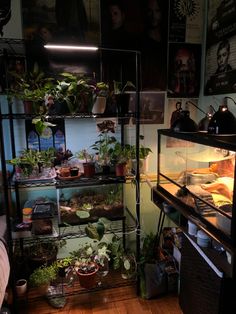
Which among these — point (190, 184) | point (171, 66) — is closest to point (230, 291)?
point (190, 184)

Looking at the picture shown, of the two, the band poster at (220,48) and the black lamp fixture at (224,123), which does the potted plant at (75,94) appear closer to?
the black lamp fixture at (224,123)

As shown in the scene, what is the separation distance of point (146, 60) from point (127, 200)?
1.21 meters

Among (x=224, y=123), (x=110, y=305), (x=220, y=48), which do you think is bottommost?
(x=110, y=305)

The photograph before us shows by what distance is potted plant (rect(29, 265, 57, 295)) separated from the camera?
1918 mm

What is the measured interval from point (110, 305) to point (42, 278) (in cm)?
54

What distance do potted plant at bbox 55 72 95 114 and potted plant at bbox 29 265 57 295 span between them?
120 cm

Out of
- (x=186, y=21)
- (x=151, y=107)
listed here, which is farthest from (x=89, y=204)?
(x=186, y=21)

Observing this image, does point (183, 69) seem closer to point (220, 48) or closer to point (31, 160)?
point (220, 48)

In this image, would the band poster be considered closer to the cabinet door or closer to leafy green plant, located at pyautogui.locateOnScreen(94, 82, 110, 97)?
leafy green plant, located at pyautogui.locateOnScreen(94, 82, 110, 97)

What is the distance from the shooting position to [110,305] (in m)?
1.93

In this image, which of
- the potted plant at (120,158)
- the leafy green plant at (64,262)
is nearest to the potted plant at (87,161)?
the potted plant at (120,158)

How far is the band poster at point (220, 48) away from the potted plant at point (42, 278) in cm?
189

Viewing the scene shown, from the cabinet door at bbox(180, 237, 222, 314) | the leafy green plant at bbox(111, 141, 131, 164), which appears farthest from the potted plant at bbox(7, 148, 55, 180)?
the cabinet door at bbox(180, 237, 222, 314)

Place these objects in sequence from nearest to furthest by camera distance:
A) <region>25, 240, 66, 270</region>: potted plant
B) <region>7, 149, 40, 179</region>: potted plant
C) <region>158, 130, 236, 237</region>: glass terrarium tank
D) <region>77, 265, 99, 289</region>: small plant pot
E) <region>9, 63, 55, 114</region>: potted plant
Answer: <region>158, 130, 236, 237</region>: glass terrarium tank < <region>9, 63, 55, 114</region>: potted plant < <region>7, 149, 40, 179</region>: potted plant < <region>77, 265, 99, 289</region>: small plant pot < <region>25, 240, 66, 270</region>: potted plant
